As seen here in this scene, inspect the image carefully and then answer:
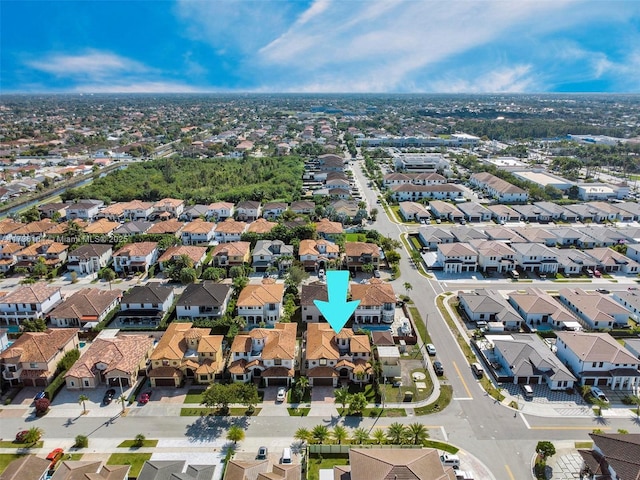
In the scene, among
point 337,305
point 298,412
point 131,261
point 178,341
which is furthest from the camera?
point 131,261

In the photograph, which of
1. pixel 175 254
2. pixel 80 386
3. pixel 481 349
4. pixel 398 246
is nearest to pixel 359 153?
pixel 398 246

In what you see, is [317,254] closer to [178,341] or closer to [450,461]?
[178,341]

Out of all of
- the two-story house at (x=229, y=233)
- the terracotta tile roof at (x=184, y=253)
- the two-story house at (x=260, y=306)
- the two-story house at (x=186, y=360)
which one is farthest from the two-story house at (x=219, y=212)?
the two-story house at (x=186, y=360)

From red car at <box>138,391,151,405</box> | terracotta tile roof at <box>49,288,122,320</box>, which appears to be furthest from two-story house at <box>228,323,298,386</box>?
terracotta tile roof at <box>49,288,122,320</box>

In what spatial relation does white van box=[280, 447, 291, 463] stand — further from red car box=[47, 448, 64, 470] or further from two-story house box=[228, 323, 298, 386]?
red car box=[47, 448, 64, 470]

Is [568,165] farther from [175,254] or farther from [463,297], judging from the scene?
[175,254]

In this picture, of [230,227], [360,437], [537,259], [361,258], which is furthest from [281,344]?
[537,259]

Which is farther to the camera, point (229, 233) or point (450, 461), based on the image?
point (229, 233)
